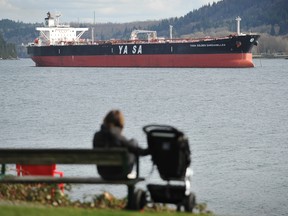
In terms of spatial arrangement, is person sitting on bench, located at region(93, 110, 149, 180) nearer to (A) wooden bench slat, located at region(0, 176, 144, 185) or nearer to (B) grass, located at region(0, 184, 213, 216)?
(A) wooden bench slat, located at region(0, 176, 144, 185)

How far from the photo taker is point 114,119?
794 cm

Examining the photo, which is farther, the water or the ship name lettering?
the ship name lettering

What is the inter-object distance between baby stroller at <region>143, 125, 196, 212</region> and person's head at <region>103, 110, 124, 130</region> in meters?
0.27

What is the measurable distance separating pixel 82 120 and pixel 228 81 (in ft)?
120

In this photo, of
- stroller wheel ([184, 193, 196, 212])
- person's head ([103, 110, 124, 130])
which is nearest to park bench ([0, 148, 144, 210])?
person's head ([103, 110, 124, 130])

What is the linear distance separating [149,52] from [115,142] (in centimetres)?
7808

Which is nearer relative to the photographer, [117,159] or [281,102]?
[117,159]

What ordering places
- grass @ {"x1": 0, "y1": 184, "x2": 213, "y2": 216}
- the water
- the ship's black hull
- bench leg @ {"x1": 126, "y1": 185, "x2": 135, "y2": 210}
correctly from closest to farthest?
bench leg @ {"x1": 126, "y1": 185, "x2": 135, "y2": 210} → grass @ {"x1": 0, "y1": 184, "x2": 213, "y2": 216} → the water → the ship's black hull

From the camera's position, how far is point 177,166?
800cm

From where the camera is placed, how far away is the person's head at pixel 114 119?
7.89 metres

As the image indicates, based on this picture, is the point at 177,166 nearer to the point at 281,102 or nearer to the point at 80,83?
the point at 281,102

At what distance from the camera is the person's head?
7.89m

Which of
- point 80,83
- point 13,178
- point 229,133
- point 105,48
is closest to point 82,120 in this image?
point 229,133

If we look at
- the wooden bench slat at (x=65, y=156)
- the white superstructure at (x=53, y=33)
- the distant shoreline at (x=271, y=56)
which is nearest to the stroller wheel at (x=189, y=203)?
the wooden bench slat at (x=65, y=156)
